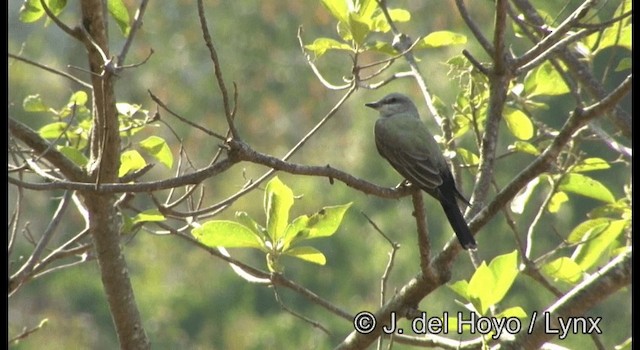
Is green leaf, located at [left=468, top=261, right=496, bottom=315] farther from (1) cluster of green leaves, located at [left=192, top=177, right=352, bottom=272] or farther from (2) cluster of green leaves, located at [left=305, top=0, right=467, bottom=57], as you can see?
(2) cluster of green leaves, located at [left=305, top=0, right=467, bottom=57]

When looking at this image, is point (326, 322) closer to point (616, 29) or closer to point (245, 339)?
point (245, 339)

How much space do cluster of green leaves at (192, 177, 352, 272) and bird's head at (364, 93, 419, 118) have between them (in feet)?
7.63

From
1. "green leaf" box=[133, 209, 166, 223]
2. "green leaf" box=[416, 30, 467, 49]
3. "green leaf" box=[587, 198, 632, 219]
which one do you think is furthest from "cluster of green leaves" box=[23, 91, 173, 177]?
"green leaf" box=[587, 198, 632, 219]

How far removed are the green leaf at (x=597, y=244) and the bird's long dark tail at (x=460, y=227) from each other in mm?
327

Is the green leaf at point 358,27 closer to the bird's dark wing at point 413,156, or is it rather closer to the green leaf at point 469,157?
the green leaf at point 469,157

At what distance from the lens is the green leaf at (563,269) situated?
2.96 meters

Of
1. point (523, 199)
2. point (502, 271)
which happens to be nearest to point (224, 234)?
point (502, 271)

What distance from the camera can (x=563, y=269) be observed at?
2.96m

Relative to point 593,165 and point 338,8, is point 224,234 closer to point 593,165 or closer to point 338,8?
point 338,8

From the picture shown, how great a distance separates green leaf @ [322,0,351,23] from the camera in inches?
128

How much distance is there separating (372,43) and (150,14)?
56.2 ft

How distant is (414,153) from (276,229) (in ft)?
5.18

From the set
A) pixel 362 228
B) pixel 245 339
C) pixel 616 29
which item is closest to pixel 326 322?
pixel 245 339

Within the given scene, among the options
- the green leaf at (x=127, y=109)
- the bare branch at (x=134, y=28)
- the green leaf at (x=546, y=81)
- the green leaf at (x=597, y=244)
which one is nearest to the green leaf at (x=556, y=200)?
the green leaf at (x=546, y=81)
